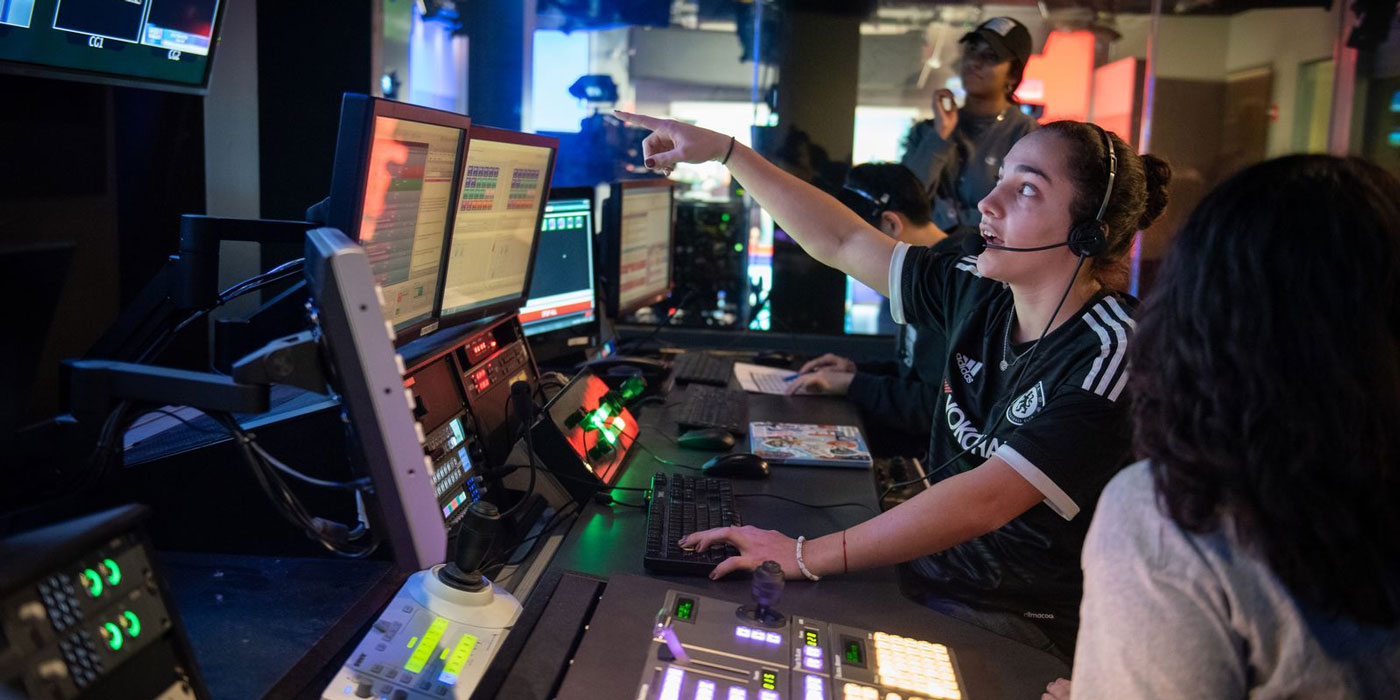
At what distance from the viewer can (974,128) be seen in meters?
3.85

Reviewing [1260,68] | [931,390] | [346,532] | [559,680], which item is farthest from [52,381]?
[1260,68]

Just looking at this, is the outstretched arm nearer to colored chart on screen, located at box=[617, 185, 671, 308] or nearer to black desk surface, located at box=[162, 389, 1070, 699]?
black desk surface, located at box=[162, 389, 1070, 699]

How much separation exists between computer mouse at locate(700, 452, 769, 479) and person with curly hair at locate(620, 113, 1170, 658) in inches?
13.1

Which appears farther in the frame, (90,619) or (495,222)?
(495,222)

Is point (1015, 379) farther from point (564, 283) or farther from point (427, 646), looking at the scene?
point (564, 283)

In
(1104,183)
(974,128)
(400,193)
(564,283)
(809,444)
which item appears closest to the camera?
(400,193)

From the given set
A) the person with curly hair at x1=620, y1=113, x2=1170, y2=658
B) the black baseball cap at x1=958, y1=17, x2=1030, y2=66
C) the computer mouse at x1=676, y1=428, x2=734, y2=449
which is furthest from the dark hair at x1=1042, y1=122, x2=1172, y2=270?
the black baseball cap at x1=958, y1=17, x2=1030, y2=66

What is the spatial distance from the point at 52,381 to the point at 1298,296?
1990mm

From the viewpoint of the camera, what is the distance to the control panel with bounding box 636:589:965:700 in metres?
1.06

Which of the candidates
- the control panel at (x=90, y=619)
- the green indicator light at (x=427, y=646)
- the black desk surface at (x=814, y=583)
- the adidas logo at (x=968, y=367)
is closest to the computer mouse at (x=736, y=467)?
the black desk surface at (x=814, y=583)

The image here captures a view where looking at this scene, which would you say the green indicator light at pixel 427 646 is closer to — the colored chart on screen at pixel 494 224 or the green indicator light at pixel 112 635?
the green indicator light at pixel 112 635

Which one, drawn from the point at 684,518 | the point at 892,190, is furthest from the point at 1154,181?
the point at 892,190

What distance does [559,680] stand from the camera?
1.08m

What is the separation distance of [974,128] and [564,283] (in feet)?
6.43
